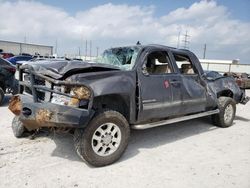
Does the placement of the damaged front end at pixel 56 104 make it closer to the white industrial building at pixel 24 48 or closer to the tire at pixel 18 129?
the tire at pixel 18 129

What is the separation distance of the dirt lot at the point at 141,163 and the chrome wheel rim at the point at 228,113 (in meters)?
0.89

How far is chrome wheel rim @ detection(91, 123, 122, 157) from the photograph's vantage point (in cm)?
412

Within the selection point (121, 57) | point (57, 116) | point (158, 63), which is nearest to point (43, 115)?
point (57, 116)

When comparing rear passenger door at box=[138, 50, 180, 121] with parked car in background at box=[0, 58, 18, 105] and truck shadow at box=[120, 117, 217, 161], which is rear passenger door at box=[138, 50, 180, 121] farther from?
parked car in background at box=[0, 58, 18, 105]

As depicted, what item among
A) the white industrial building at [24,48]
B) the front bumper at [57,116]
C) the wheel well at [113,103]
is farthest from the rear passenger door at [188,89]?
the white industrial building at [24,48]

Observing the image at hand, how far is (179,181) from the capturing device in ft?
12.4

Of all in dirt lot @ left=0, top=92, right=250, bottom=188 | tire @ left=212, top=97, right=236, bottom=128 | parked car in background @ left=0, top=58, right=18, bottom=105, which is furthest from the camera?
parked car in background @ left=0, top=58, right=18, bottom=105

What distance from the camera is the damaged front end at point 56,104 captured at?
12.3ft

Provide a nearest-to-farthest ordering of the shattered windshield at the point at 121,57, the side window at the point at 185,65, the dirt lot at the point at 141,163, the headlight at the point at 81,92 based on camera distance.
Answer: the dirt lot at the point at 141,163 → the headlight at the point at 81,92 → the shattered windshield at the point at 121,57 → the side window at the point at 185,65

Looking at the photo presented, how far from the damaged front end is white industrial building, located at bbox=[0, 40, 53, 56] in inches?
2167

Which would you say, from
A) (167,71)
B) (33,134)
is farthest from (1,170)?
(167,71)

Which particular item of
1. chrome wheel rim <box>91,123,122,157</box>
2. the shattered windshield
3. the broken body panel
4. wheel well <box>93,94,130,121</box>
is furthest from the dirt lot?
the shattered windshield

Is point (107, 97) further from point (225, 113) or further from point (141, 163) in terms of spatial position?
point (225, 113)

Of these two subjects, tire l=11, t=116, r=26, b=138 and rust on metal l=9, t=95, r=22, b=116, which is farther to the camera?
tire l=11, t=116, r=26, b=138
